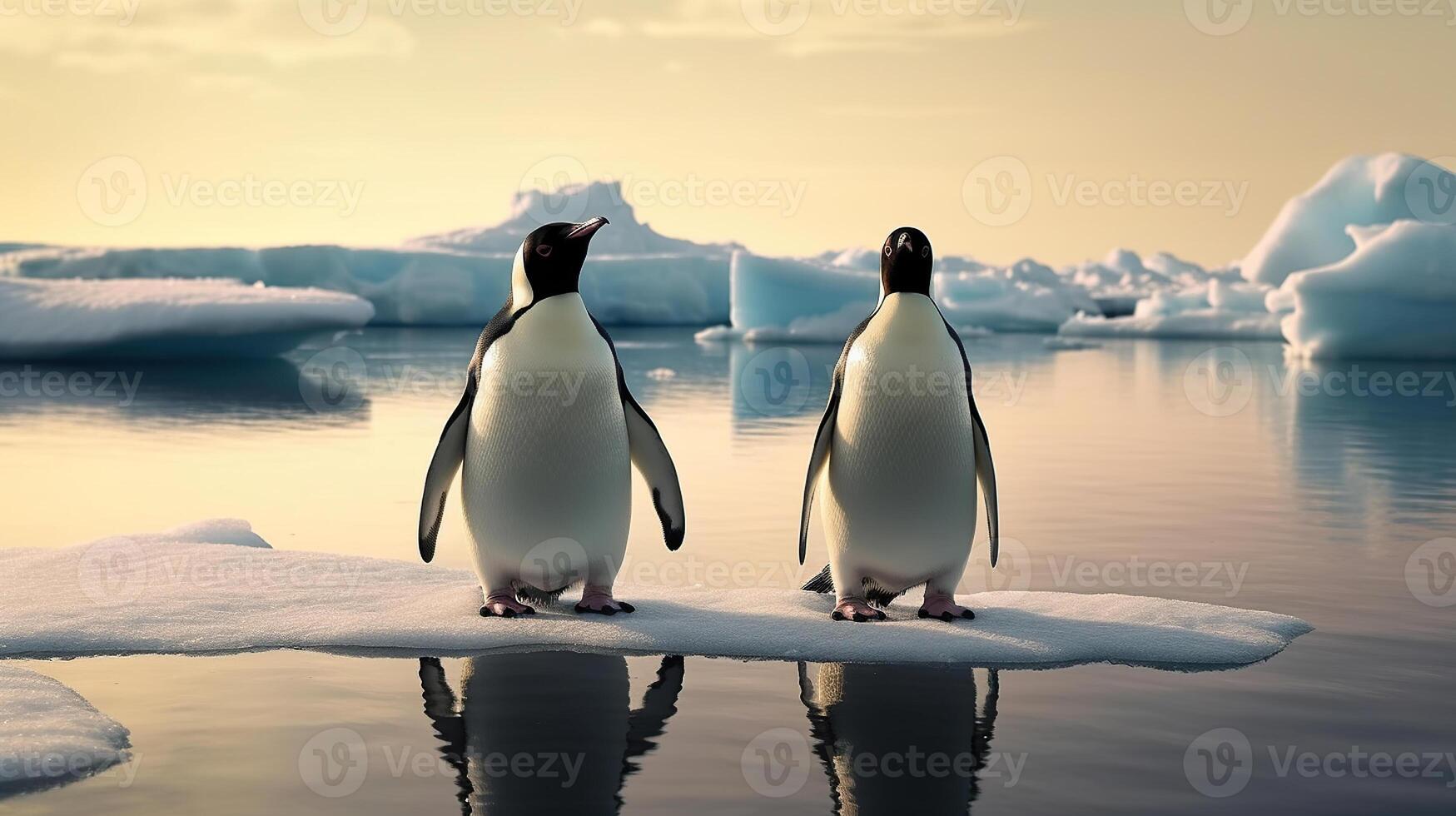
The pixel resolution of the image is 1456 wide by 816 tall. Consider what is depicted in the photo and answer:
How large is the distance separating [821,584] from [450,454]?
1.42m

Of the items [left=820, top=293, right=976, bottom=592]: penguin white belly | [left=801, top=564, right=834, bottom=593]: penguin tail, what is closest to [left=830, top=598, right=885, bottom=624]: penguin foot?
[left=820, top=293, right=976, bottom=592]: penguin white belly

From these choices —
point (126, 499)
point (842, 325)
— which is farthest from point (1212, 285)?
point (126, 499)

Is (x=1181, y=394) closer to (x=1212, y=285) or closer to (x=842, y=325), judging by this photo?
(x=842, y=325)

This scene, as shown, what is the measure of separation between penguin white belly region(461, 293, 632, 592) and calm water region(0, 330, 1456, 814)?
69 cm

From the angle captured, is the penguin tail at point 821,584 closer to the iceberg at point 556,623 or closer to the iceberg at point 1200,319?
the iceberg at point 556,623

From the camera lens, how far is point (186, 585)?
520 centimetres

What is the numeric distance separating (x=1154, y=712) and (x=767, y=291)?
89.7 ft

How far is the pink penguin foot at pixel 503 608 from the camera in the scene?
15.8ft

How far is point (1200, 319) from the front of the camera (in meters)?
37.0

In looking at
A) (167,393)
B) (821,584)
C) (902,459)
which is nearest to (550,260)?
(902,459)

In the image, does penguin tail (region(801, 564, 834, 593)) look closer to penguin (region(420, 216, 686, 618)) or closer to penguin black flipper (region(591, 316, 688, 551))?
penguin black flipper (region(591, 316, 688, 551))

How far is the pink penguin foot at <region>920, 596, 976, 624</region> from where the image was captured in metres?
4.82

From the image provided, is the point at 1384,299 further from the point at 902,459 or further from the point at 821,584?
the point at 902,459

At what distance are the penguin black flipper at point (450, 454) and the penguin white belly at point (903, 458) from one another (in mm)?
1213
